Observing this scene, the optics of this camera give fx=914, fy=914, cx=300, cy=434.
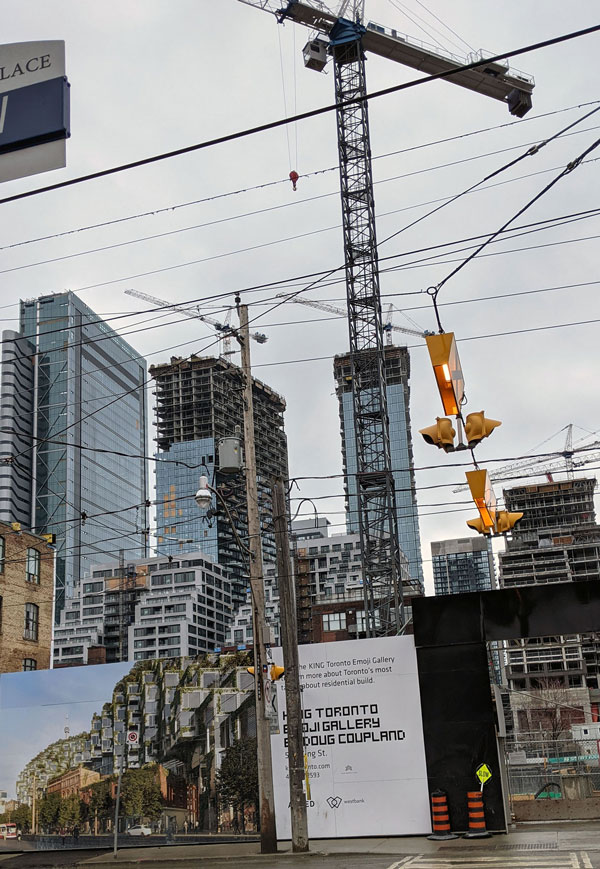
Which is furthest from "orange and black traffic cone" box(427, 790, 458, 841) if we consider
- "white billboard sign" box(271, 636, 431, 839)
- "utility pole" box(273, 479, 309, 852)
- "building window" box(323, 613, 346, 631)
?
"building window" box(323, 613, 346, 631)

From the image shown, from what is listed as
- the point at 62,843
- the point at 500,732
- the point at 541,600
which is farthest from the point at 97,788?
the point at 541,600

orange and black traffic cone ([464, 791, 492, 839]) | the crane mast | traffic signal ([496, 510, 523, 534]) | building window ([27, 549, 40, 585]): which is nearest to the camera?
traffic signal ([496, 510, 523, 534])

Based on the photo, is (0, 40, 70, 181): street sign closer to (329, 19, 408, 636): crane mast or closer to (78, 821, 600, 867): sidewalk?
(78, 821, 600, 867): sidewalk

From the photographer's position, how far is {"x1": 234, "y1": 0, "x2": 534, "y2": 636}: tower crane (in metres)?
57.2

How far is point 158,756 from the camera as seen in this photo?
25422 millimetres

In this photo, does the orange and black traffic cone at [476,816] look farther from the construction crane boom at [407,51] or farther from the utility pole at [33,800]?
the construction crane boom at [407,51]

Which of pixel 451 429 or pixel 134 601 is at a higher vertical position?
pixel 134 601

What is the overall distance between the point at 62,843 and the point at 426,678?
1145cm

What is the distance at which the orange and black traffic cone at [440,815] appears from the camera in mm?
21062

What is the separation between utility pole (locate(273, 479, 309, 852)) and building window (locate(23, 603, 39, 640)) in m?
24.7

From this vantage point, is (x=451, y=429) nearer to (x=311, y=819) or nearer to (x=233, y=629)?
(x=311, y=819)

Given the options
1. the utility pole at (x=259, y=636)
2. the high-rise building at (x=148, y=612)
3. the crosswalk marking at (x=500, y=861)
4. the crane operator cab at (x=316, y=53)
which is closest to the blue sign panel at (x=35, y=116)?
the utility pole at (x=259, y=636)

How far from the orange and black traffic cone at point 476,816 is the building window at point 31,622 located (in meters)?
27.5

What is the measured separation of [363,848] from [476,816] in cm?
267
